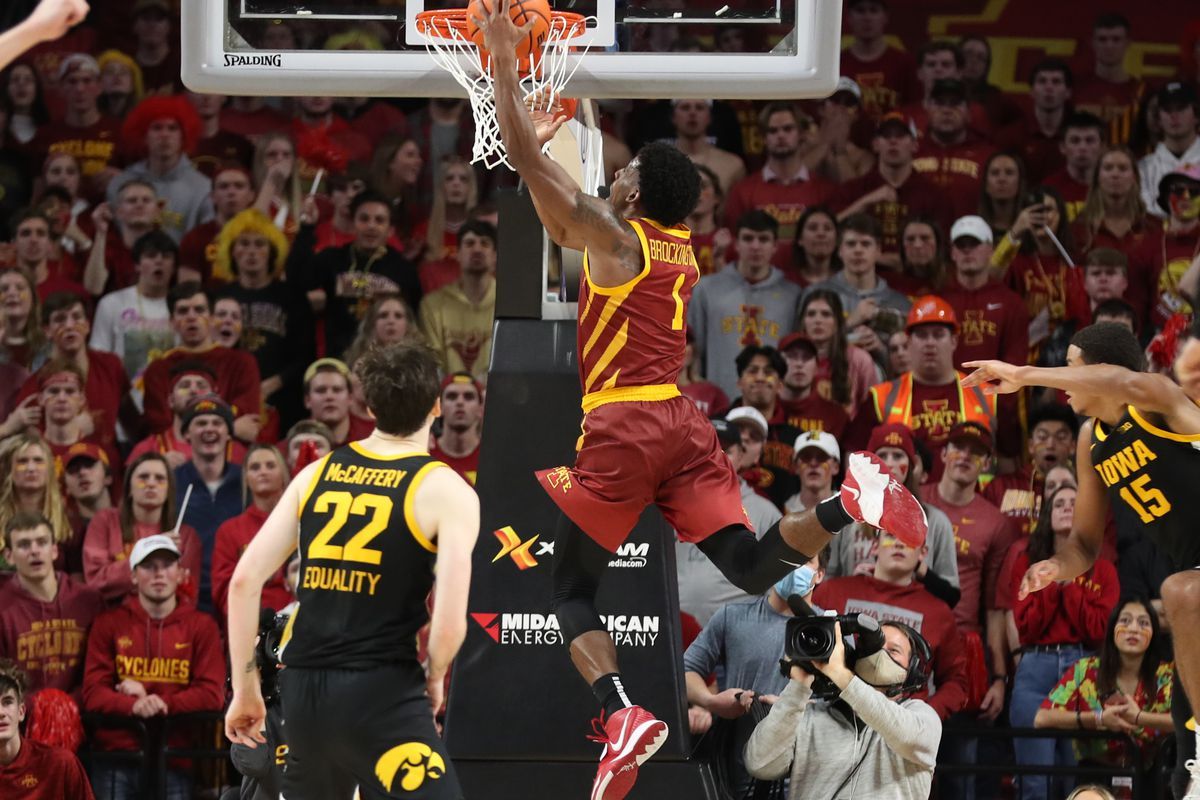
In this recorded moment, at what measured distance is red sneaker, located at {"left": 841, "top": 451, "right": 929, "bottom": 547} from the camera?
6.68 meters

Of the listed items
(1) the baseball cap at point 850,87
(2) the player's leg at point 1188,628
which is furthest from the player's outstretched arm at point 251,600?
(1) the baseball cap at point 850,87

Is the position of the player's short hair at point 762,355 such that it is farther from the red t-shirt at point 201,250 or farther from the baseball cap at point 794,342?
the red t-shirt at point 201,250

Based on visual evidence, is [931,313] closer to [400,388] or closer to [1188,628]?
[1188,628]

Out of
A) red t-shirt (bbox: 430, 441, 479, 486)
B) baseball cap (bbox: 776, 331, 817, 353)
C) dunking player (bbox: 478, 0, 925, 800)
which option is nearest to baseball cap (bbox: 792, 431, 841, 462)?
baseball cap (bbox: 776, 331, 817, 353)

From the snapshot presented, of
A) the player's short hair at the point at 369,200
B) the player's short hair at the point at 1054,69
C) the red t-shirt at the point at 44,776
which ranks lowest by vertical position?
the red t-shirt at the point at 44,776

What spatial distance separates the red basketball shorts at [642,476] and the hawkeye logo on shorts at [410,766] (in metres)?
1.22

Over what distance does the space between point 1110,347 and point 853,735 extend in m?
1.95

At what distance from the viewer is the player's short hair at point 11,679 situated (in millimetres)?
8664

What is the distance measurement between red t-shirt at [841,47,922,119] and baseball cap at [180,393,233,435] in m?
5.41

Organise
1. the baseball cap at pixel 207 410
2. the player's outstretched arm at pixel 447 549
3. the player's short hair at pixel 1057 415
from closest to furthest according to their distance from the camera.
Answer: the player's outstretched arm at pixel 447 549, the player's short hair at pixel 1057 415, the baseball cap at pixel 207 410

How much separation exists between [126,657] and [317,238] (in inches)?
151

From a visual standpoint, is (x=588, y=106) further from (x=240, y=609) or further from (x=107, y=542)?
(x=107, y=542)

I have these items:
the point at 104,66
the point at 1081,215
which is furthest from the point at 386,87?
the point at 104,66

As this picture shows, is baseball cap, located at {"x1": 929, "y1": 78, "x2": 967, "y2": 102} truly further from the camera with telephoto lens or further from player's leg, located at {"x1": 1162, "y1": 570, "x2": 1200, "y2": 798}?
the camera with telephoto lens
